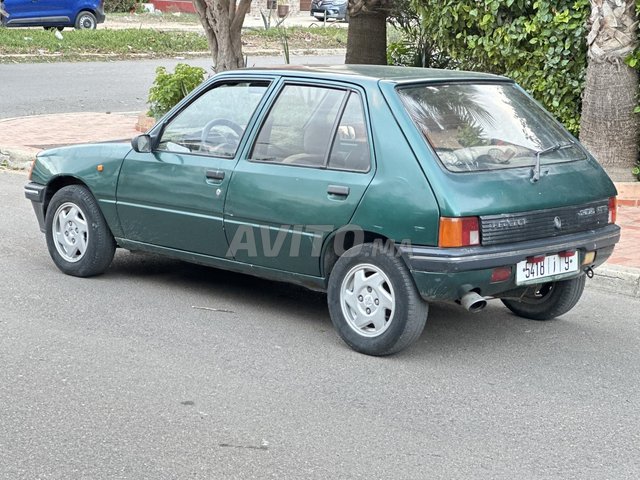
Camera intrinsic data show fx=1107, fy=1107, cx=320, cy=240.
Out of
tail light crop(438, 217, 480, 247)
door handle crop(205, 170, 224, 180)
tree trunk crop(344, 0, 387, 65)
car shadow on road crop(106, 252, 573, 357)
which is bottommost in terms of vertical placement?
car shadow on road crop(106, 252, 573, 357)

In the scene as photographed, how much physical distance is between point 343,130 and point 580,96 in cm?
535

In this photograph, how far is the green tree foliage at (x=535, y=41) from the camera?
10.8 metres

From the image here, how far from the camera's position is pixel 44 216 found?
7926 mm

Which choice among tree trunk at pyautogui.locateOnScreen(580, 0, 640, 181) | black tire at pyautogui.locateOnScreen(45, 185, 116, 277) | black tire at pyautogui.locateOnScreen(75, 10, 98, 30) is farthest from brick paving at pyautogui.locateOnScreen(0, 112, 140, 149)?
black tire at pyautogui.locateOnScreen(75, 10, 98, 30)

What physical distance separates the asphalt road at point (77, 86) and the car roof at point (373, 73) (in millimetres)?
10335

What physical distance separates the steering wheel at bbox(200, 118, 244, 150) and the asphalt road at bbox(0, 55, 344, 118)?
996 cm

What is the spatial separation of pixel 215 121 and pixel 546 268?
91.2 inches

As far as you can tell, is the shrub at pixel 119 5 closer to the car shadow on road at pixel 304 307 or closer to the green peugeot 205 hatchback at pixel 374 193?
the car shadow on road at pixel 304 307

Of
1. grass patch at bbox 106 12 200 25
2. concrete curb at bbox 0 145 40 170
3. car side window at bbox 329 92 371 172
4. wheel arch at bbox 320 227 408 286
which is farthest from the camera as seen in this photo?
grass patch at bbox 106 12 200 25

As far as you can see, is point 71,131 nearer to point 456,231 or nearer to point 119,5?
point 456,231

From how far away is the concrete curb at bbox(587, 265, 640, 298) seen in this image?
25.6 ft

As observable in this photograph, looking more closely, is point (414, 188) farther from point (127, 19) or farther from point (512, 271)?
point (127, 19)

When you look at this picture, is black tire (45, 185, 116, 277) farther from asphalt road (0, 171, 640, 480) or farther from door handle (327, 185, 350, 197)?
door handle (327, 185, 350, 197)

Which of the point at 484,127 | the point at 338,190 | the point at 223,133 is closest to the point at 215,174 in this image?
the point at 223,133
